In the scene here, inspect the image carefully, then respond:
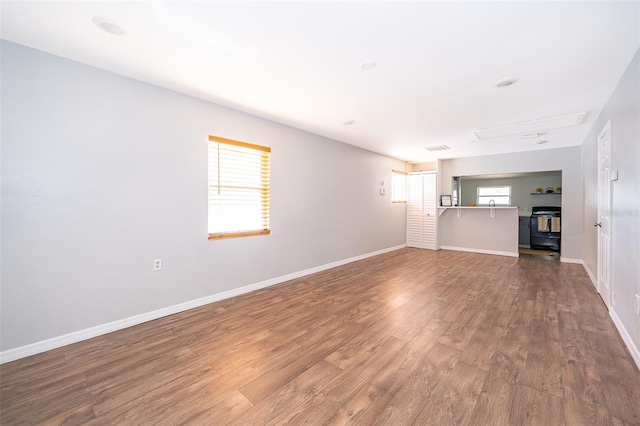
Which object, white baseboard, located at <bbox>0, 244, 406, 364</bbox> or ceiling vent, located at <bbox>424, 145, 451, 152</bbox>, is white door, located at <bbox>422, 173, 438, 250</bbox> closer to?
ceiling vent, located at <bbox>424, 145, 451, 152</bbox>

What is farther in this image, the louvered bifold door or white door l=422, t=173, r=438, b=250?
the louvered bifold door

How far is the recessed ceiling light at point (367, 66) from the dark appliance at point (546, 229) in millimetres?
6643

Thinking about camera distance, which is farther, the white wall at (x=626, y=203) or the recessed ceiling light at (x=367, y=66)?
the recessed ceiling light at (x=367, y=66)

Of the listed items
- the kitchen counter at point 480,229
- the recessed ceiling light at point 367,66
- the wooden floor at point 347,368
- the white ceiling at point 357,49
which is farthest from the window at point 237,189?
the kitchen counter at point 480,229

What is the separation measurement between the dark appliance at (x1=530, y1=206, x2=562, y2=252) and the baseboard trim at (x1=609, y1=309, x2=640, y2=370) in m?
4.48

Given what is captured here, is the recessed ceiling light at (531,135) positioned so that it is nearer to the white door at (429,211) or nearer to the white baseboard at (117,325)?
the white door at (429,211)

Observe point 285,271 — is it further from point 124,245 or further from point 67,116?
point 67,116

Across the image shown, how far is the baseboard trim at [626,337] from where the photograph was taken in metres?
2.01

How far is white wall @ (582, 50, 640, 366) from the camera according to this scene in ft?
6.85

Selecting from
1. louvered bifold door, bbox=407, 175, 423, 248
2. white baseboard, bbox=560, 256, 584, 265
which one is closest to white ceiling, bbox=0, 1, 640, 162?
white baseboard, bbox=560, 256, 584, 265

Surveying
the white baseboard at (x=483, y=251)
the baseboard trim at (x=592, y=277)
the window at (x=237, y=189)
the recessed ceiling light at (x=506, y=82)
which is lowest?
the baseboard trim at (x=592, y=277)

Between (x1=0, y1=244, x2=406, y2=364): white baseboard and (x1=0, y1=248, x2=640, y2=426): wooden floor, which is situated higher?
(x1=0, y1=244, x2=406, y2=364): white baseboard

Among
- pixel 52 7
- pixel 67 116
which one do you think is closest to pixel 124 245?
pixel 67 116

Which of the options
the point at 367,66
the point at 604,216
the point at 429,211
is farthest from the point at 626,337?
the point at 429,211
